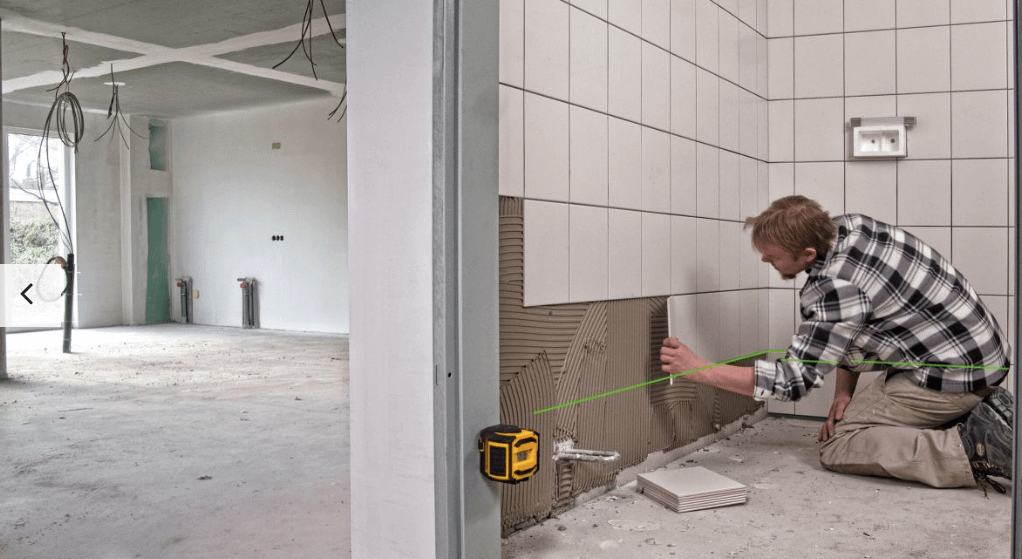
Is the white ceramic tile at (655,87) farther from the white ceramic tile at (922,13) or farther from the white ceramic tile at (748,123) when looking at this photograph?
the white ceramic tile at (922,13)

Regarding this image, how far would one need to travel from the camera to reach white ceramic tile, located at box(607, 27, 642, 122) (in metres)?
2.17

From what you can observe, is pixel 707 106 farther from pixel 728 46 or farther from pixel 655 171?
pixel 655 171

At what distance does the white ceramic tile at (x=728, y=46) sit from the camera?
2816 millimetres

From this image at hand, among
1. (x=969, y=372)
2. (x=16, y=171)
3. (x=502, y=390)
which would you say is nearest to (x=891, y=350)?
(x=969, y=372)

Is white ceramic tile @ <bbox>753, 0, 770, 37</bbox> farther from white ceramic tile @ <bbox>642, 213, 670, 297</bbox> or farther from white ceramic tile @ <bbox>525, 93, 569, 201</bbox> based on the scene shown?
white ceramic tile @ <bbox>525, 93, 569, 201</bbox>

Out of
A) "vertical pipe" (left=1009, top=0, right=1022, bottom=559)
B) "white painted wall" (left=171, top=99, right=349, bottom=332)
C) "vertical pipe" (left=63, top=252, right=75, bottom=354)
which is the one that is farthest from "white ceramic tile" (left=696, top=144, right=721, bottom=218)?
"white painted wall" (left=171, top=99, right=349, bottom=332)

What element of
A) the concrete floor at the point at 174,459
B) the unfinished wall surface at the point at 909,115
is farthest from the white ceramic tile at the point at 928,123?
the concrete floor at the point at 174,459

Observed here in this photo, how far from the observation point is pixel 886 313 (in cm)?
222

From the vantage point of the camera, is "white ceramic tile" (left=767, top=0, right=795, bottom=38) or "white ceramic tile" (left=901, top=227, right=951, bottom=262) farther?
"white ceramic tile" (left=767, top=0, right=795, bottom=38)

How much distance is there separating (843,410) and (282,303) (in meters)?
6.74

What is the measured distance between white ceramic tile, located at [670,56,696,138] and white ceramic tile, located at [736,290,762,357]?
766 mm

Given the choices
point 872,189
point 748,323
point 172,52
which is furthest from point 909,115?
point 172,52

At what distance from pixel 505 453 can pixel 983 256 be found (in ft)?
7.72

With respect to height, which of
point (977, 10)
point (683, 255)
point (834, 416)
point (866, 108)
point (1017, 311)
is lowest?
point (834, 416)
